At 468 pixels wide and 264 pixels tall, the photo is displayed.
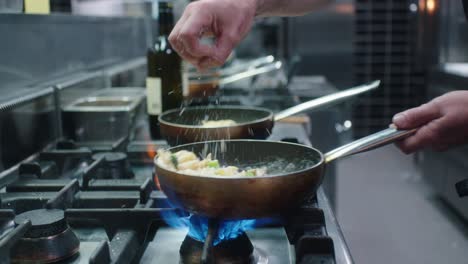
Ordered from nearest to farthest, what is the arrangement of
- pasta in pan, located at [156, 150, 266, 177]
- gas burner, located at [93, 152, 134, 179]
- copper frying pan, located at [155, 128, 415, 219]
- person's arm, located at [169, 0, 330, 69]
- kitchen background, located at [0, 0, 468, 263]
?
copper frying pan, located at [155, 128, 415, 219] < pasta in pan, located at [156, 150, 266, 177] < person's arm, located at [169, 0, 330, 69] < gas burner, located at [93, 152, 134, 179] < kitchen background, located at [0, 0, 468, 263]

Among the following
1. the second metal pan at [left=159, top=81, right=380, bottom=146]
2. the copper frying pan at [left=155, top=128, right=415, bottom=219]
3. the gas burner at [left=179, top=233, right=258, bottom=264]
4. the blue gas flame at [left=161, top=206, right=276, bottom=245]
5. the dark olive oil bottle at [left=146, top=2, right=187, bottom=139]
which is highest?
the dark olive oil bottle at [left=146, top=2, right=187, bottom=139]

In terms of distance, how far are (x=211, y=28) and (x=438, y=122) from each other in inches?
20.1

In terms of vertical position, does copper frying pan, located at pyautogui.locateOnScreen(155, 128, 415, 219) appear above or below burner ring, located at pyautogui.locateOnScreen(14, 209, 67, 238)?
above

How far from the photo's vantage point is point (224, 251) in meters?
0.72

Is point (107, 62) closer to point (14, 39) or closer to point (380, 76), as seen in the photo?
point (14, 39)

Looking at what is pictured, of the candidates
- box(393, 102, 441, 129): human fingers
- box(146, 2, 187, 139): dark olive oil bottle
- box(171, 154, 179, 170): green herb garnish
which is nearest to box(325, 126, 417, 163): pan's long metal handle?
box(393, 102, 441, 129): human fingers

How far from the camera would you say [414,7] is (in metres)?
5.33

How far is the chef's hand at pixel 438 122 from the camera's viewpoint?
1.08 m

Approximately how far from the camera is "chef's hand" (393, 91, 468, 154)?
1.08m

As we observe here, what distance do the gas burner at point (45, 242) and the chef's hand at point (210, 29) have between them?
412mm

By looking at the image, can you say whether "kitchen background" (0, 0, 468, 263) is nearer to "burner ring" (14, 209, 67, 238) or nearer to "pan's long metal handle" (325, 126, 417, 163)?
"burner ring" (14, 209, 67, 238)

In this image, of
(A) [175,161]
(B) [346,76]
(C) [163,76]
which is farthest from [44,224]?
(B) [346,76]

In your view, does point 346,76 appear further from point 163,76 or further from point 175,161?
point 175,161

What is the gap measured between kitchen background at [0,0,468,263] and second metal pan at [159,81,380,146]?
0.36 m
